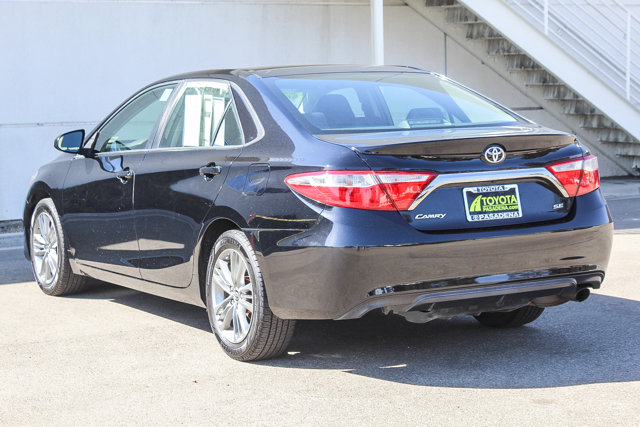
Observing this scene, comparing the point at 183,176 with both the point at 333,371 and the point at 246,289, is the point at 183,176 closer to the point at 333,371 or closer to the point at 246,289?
the point at 246,289

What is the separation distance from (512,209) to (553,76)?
11.9 meters

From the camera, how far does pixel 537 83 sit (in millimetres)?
16906

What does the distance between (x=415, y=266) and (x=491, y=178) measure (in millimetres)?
581

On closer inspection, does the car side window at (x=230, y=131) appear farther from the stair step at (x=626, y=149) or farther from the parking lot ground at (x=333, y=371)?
the stair step at (x=626, y=149)

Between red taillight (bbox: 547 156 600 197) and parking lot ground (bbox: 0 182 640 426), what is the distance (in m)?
0.88

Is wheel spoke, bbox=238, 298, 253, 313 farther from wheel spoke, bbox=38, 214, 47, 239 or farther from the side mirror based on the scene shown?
wheel spoke, bbox=38, 214, 47, 239

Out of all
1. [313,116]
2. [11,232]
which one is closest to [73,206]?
[313,116]

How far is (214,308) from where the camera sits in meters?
5.88

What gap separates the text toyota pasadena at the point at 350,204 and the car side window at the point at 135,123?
0.26 ft

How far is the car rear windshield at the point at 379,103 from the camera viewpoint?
568 centimetres

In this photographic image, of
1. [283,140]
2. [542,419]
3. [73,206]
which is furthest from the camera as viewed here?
[73,206]

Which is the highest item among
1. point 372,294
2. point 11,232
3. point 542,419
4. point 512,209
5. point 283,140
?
point 283,140

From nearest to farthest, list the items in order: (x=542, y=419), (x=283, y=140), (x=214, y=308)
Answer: (x=542, y=419) → (x=283, y=140) → (x=214, y=308)

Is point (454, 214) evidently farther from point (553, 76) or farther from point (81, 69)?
point (553, 76)
